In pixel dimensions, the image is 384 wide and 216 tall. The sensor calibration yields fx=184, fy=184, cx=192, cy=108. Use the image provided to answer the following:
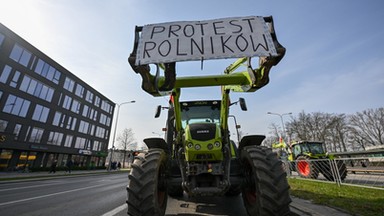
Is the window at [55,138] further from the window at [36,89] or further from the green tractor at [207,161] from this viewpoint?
the green tractor at [207,161]

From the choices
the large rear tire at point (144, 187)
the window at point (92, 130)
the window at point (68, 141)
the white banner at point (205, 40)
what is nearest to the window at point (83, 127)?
the window at point (92, 130)

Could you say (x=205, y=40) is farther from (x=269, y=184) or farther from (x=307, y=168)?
(x=307, y=168)

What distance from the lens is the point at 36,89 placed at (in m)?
26.9

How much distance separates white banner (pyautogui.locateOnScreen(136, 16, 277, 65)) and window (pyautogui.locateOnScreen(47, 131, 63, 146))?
33642mm

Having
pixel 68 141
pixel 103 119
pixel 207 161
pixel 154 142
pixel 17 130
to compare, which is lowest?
pixel 207 161

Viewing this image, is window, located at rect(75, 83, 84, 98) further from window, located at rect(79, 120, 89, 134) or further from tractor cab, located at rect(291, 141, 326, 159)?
tractor cab, located at rect(291, 141, 326, 159)

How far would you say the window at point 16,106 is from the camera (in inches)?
894

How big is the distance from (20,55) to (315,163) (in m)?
34.5

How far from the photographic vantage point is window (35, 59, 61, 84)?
1075 inches

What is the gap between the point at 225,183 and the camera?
10.7 ft

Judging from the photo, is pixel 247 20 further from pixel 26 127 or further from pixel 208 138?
pixel 26 127

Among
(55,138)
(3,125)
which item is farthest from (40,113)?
(3,125)


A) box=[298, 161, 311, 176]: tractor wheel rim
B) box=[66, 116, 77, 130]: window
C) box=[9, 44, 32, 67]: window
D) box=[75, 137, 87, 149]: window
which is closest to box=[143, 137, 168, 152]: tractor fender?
box=[298, 161, 311, 176]: tractor wheel rim

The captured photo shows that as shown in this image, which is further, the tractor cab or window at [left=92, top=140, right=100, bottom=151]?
window at [left=92, top=140, right=100, bottom=151]
